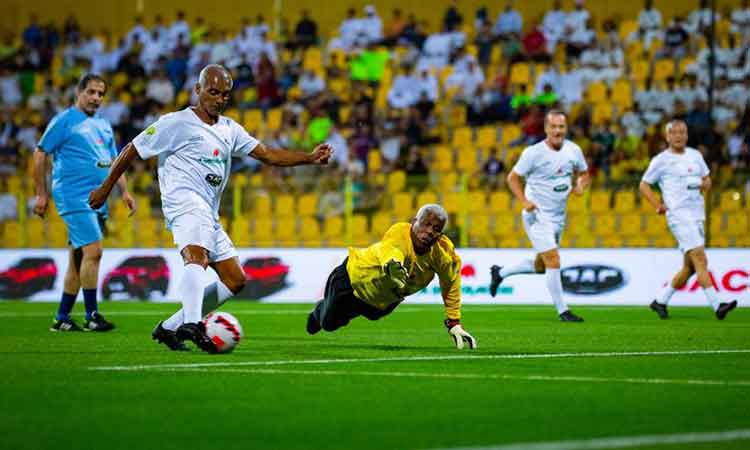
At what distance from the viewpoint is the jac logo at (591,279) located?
67.2 feet

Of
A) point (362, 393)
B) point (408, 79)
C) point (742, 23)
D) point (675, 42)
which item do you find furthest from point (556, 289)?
point (742, 23)

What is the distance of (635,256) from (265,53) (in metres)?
11.1

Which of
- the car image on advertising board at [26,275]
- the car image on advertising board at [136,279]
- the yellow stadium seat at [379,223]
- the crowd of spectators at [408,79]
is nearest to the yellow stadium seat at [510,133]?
the crowd of spectators at [408,79]

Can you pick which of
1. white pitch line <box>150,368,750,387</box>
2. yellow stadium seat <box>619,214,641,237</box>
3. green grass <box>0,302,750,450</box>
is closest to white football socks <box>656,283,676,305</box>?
green grass <box>0,302,750,450</box>

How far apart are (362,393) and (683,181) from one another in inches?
396

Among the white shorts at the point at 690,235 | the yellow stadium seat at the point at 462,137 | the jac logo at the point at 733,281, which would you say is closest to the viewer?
the white shorts at the point at 690,235

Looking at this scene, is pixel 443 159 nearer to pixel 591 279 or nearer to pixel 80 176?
pixel 591 279

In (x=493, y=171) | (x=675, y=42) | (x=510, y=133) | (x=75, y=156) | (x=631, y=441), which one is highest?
(x=675, y=42)

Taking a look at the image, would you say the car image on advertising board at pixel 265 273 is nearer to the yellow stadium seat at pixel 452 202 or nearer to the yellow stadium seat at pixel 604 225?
the yellow stadium seat at pixel 452 202

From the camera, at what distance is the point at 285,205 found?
2258 cm

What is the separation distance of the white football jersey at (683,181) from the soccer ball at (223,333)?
26.4 feet

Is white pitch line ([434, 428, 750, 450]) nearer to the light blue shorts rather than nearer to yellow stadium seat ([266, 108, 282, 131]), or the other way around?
the light blue shorts

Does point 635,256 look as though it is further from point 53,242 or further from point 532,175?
point 53,242

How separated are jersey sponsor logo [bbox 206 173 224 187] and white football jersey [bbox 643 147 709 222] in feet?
25.4
